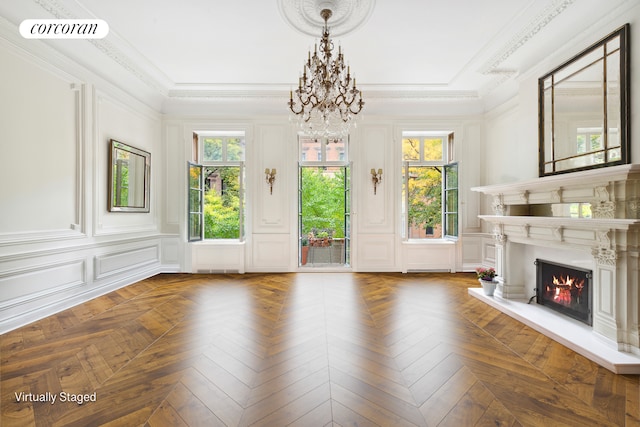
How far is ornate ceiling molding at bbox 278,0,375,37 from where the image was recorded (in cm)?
302

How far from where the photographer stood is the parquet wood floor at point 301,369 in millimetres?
1652

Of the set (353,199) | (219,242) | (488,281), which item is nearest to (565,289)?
(488,281)

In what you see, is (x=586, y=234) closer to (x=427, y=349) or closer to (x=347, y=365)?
(x=427, y=349)

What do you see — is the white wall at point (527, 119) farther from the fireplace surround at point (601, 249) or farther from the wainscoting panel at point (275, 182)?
the wainscoting panel at point (275, 182)

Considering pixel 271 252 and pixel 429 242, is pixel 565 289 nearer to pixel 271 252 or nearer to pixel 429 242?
pixel 429 242

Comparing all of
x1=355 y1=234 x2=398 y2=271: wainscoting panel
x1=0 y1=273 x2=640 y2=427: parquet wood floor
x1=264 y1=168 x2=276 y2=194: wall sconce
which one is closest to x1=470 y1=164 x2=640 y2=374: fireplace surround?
x1=0 y1=273 x2=640 y2=427: parquet wood floor

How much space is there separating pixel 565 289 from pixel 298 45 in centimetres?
423

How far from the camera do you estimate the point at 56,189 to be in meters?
3.39

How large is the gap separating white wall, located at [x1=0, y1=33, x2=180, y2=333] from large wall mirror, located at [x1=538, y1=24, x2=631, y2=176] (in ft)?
18.5

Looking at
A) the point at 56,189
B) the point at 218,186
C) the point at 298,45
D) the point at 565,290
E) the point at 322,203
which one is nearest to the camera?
the point at 565,290

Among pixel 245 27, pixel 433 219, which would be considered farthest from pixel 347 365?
pixel 433 219

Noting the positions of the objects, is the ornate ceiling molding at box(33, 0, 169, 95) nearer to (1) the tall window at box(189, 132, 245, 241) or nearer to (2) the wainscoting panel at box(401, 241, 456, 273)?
(1) the tall window at box(189, 132, 245, 241)

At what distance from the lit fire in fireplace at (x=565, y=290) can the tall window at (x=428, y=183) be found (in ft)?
8.02

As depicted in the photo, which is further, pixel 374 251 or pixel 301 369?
pixel 374 251
